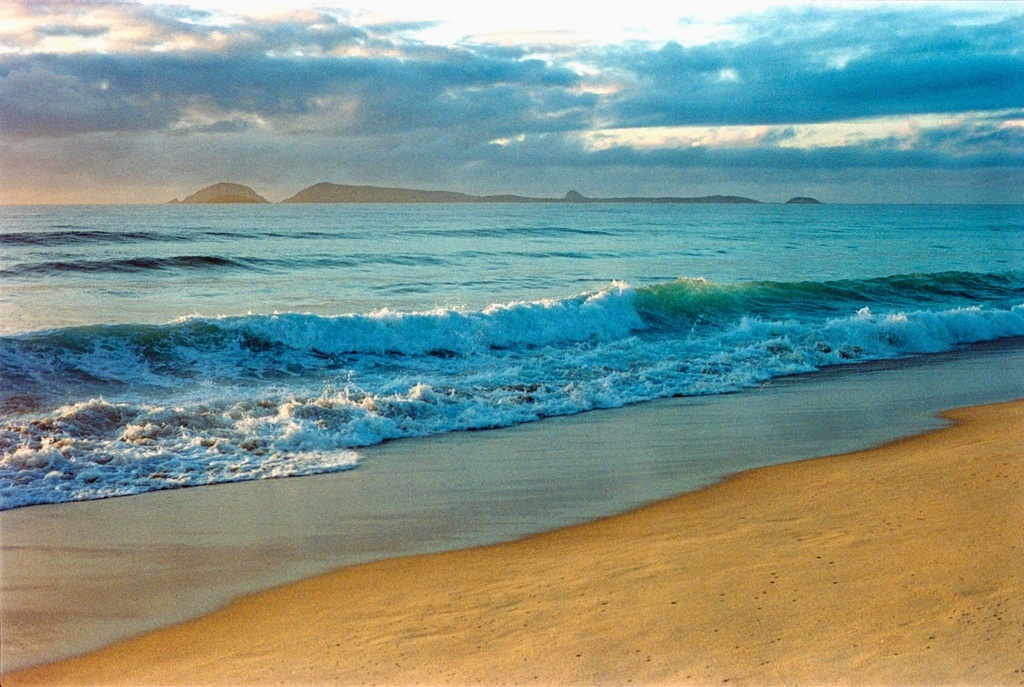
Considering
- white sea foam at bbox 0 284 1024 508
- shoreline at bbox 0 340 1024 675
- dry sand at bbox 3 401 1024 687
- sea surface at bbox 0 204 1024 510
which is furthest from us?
sea surface at bbox 0 204 1024 510

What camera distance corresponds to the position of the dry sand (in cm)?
419

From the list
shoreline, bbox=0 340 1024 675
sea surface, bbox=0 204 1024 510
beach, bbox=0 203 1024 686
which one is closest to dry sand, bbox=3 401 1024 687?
beach, bbox=0 203 1024 686

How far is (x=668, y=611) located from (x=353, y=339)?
11.1 meters

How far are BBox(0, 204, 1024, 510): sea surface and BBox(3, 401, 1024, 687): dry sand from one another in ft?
10.2

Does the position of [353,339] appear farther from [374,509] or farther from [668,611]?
[668,611]

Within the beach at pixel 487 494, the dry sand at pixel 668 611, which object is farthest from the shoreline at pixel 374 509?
the dry sand at pixel 668 611

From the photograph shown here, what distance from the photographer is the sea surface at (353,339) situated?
919cm

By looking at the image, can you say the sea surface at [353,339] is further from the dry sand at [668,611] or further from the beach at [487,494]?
the dry sand at [668,611]

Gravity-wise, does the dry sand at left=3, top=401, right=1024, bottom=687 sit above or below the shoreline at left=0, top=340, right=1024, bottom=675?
above

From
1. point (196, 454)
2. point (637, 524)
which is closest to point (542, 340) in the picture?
point (196, 454)

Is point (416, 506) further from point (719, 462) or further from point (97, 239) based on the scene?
point (97, 239)

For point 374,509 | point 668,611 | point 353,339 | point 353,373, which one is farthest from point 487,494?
point 353,339

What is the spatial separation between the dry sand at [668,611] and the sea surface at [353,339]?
312cm

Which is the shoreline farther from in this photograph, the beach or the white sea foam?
the white sea foam
